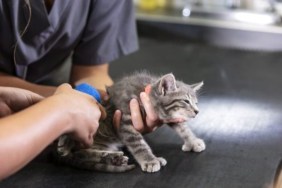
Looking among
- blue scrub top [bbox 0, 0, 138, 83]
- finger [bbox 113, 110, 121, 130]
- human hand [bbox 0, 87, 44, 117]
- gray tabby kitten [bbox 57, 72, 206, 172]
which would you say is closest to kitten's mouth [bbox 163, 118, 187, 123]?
gray tabby kitten [bbox 57, 72, 206, 172]

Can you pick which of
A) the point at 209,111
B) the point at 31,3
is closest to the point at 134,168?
the point at 209,111

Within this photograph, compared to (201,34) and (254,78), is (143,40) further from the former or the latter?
(254,78)

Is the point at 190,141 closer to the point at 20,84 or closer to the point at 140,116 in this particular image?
the point at 140,116

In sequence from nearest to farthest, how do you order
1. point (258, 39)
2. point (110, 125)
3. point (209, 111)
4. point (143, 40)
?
1. point (110, 125)
2. point (209, 111)
3. point (258, 39)
4. point (143, 40)

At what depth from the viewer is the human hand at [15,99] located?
1011 millimetres

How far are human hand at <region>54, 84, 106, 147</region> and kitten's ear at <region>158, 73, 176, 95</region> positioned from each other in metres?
0.16

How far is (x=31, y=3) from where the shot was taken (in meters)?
1.20

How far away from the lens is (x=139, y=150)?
3.51 feet

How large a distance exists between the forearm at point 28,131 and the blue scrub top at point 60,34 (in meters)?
0.41

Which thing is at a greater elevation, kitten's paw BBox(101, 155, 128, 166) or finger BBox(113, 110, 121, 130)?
finger BBox(113, 110, 121, 130)

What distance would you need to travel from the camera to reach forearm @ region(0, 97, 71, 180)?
2.62 ft

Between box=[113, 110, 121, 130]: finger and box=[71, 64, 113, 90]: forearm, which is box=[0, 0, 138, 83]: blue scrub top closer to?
box=[71, 64, 113, 90]: forearm

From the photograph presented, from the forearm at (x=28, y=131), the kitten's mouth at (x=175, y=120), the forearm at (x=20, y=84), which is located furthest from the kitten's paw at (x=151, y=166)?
the forearm at (x=20, y=84)

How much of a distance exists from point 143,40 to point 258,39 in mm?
457
